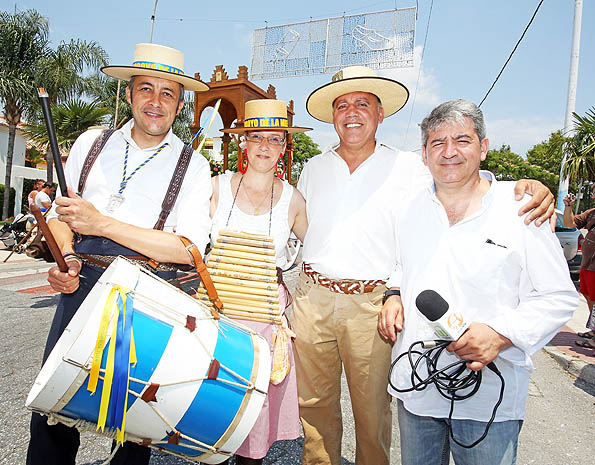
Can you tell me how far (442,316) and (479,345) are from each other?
7.8 inches

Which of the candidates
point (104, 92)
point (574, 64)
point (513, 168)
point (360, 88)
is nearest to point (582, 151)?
point (574, 64)

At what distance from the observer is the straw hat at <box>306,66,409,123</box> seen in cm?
245

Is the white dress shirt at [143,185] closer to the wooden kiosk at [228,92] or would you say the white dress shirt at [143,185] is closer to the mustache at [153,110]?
the mustache at [153,110]

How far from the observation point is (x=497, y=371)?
5.08 feet

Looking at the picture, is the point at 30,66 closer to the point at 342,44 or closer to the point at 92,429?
the point at 342,44

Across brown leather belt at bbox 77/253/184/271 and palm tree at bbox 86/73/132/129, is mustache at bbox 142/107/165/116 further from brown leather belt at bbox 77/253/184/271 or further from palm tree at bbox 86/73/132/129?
palm tree at bbox 86/73/132/129

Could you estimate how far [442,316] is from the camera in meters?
1.43

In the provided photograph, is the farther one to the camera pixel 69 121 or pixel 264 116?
pixel 69 121

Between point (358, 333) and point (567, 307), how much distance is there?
108 cm

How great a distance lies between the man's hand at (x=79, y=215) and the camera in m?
1.62

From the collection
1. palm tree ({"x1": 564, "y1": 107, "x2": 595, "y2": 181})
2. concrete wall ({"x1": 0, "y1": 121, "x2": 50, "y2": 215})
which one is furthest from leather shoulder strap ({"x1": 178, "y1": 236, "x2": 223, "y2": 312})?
concrete wall ({"x1": 0, "y1": 121, "x2": 50, "y2": 215})

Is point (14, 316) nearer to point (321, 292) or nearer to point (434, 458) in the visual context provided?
point (321, 292)

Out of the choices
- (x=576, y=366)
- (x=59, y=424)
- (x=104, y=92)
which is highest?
(x=104, y=92)

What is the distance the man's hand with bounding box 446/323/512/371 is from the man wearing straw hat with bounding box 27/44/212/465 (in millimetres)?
1200
